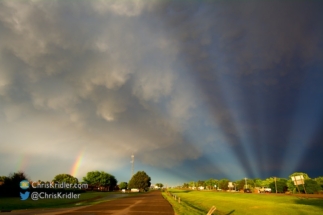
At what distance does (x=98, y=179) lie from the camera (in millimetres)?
176250

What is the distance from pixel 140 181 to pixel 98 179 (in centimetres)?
3182

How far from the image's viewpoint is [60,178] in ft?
611

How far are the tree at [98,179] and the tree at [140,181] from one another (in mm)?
20680

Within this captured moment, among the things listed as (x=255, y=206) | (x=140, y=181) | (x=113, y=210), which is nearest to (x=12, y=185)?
(x=113, y=210)

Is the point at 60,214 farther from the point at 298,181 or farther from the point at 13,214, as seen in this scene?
the point at 298,181

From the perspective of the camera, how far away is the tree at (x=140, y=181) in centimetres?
17038

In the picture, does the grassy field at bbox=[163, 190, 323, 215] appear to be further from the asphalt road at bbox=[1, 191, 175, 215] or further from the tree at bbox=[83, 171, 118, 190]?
the tree at bbox=[83, 171, 118, 190]

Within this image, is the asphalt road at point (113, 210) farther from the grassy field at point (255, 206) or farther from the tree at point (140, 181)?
the tree at point (140, 181)

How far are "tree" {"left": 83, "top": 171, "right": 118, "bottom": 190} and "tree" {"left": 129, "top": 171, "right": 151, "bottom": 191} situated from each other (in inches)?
814

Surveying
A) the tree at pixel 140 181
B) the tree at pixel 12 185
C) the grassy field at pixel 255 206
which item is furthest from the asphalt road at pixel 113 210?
the tree at pixel 140 181

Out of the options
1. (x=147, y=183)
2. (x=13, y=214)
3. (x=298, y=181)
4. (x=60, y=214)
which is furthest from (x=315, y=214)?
(x=147, y=183)

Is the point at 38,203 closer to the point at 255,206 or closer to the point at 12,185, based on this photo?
the point at 12,185

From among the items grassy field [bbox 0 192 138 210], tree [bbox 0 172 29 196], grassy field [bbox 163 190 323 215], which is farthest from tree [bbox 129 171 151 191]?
grassy field [bbox 163 190 323 215]

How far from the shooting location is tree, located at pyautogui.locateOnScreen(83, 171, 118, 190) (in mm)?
175012
